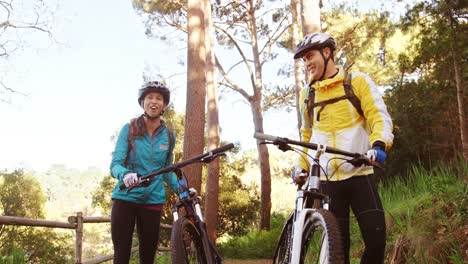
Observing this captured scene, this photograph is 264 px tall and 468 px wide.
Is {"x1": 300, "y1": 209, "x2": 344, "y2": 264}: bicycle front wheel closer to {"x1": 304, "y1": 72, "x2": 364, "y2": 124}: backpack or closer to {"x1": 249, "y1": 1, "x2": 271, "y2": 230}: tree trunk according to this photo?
{"x1": 304, "y1": 72, "x2": 364, "y2": 124}: backpack

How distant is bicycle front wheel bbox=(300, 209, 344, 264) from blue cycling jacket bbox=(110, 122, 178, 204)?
1.35 m

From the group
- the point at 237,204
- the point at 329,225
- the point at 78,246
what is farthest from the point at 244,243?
the point at 329,225

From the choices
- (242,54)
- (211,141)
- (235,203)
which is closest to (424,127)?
(211,141)

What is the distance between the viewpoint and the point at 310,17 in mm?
8703

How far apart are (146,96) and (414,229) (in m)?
2.70

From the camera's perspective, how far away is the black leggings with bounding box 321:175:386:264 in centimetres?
289

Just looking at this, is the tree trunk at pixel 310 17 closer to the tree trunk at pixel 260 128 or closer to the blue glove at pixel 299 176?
the blue glove at pixel 299 176

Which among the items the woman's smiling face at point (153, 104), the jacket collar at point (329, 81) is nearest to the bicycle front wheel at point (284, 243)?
the jacket collar at point (329, 81)

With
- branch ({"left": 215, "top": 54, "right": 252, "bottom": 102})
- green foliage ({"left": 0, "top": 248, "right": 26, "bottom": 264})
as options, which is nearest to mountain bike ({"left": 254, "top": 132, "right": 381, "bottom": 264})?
green foliage ({"left": 0, "top": 248, "right": 26, "bottom": 264})

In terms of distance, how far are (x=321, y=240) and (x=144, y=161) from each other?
1.77 meters

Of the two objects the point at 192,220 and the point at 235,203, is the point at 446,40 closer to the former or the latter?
the point at 235,203

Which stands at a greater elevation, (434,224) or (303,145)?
(303,145)

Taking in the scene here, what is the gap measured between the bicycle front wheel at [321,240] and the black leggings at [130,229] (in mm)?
1406

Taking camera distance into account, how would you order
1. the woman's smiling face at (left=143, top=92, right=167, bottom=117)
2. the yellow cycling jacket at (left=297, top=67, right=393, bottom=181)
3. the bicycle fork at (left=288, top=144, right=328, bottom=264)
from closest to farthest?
the bicycle fork at (left=288, top=144, right=328, bottom=264), the yellow cycling jacket at (left=297, top=67, right=393, bottom=181), the woman's smiling face at (left=143, top=92, right=167, bottom=117)
